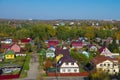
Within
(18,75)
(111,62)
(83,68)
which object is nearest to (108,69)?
(111,62)

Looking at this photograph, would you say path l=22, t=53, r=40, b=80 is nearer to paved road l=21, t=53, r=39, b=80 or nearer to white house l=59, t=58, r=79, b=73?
paved road l=21, t=53, r=39, b=80

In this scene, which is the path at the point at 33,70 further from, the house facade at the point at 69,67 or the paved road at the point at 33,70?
the house facade at the point at 69,67

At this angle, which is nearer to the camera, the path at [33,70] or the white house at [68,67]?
the path at [33,70]

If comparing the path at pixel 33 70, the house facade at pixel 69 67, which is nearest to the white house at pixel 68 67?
the house facade at pixel 69 67

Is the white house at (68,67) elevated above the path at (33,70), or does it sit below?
above

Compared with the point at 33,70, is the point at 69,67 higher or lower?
higher

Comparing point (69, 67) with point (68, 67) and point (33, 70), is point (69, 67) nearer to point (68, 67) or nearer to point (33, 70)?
point (68, 67)

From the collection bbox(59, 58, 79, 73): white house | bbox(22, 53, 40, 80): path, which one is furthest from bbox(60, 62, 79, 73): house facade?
bbox(22, 53, 40, 80): path

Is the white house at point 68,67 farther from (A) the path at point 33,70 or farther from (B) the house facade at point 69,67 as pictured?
(A) the path at point 33,70

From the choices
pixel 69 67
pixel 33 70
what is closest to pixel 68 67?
pixel 69 67

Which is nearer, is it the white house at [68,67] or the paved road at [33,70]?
the paved road at [33,70]

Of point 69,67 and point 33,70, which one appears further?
point 33,70
